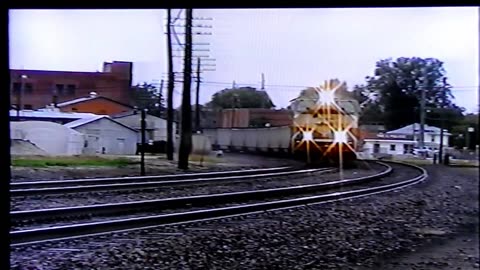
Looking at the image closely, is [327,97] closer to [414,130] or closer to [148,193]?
[414,130]

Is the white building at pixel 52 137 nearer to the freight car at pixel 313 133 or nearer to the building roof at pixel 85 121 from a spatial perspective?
the building roof at pixel 85 121

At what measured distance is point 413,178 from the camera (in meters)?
1.78

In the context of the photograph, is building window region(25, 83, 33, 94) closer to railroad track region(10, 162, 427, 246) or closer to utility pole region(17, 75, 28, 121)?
utility pole region(17, 75, 28, 121)

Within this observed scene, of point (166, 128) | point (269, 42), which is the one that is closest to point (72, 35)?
point (166, 128)

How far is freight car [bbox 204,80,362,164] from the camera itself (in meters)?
1.68

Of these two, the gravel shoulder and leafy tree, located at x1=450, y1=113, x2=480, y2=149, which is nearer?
leafy tree, located at x1=450, y1=113, x2=480, y2=149

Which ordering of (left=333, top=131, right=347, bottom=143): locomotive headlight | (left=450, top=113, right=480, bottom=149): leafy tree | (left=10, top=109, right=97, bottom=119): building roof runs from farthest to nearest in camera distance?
(left=10, top=109, right=97, bottom=119): building roof, (left=333, top=131, right=347, bottom=143): locomotive headlight, (left=450, top=113, right=480, bottom=149): leafy tree

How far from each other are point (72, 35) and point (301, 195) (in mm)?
889

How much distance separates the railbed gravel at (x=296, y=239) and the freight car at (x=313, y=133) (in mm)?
194

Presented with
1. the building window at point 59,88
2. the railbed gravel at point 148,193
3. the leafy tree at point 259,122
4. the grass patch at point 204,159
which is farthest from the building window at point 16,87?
the leafy tree at point 259,122

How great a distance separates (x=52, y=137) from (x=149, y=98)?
0.34m

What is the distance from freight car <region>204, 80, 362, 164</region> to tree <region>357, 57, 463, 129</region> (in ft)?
0.20

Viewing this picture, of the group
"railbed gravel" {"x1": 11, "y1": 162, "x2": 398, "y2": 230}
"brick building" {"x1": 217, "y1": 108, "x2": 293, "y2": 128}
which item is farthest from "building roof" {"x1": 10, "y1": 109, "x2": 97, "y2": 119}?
"brick building" {"x1": 217, "y1": 108, "x2": 293, "y2": 128}

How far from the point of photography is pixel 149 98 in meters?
1.84
